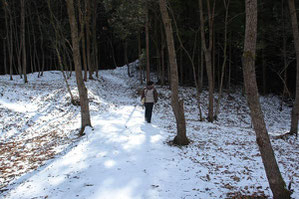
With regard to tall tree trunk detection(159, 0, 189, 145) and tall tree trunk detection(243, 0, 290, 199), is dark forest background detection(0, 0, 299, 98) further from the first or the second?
tall tree trunk detection(243, 0, 290, 199)

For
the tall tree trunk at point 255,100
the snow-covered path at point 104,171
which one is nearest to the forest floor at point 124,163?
the snow-covered path at point 104,171

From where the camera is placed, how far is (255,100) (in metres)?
3.78

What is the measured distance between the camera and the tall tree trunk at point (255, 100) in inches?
147

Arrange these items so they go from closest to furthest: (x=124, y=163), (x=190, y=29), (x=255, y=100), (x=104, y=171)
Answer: (x=255, y=100) → (x=104, y=171) → (x=124, y=163) → (x=190, y=29)

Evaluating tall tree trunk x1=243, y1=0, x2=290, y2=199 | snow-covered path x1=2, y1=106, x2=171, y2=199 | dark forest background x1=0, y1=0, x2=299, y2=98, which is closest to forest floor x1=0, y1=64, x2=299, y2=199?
snow-covered path x1=2, y1=106, x2=171, y2=199

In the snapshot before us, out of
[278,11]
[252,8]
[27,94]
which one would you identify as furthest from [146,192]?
[278,11]

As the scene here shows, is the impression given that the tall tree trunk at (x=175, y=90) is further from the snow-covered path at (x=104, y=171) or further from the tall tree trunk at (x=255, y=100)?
the tall tree trunk at (x=255, y=100)

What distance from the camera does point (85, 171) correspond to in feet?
15.9

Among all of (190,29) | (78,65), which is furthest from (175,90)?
(190,29)

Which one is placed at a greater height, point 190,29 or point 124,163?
point 190,29

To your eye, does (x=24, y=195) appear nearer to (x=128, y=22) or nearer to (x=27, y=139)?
(x=27, y=139)

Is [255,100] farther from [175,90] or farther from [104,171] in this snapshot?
[104,171]

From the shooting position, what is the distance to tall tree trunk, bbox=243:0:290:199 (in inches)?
147

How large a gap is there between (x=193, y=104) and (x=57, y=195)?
16.5m
